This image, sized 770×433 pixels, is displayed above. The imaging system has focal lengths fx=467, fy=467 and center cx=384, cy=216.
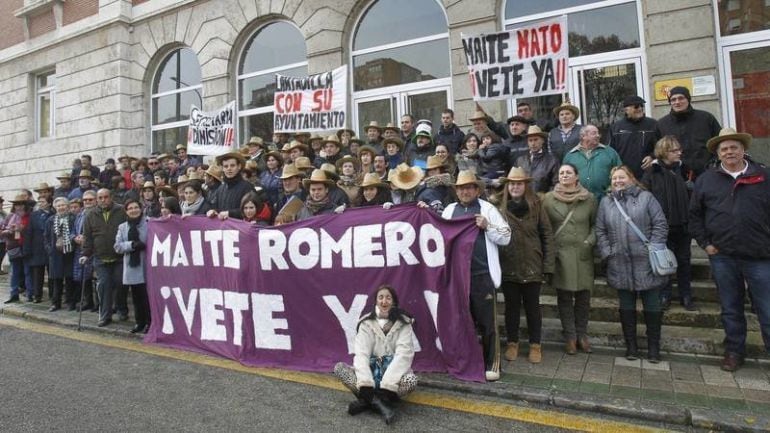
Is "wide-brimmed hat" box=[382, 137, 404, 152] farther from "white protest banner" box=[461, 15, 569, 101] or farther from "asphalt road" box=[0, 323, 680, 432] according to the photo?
"asphalt road" box=[0, 323, 680, 432]

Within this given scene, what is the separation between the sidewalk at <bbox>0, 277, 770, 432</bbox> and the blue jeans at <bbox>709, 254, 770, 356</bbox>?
0.27 metres

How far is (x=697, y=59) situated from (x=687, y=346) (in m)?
5.25

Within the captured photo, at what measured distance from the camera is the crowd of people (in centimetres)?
424

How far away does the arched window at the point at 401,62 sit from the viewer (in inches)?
389

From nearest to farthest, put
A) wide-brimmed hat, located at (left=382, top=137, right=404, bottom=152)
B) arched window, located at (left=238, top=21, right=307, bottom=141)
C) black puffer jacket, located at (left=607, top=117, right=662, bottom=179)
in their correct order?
black puffer jacket, located at (left=607, top=117, right=662, bottom=179) → wide-brimmed hat, located at (left=382, top=137, right=404, bottom=152) → arched window, located at (left=238, top=21, right=307, bottom=141)

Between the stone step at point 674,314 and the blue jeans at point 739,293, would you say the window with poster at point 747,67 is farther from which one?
the blue jeans at point 739,293

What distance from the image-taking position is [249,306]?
516 cm

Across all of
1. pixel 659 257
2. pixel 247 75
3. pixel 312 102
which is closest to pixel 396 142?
pixel 312 102

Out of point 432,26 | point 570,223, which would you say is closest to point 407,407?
point 570,223

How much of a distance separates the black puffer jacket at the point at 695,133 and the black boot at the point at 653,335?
218 centimetres

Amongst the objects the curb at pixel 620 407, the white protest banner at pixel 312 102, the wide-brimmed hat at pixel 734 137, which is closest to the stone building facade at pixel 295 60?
the white protest banner at pixel 312 102

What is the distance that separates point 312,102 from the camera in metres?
9.61

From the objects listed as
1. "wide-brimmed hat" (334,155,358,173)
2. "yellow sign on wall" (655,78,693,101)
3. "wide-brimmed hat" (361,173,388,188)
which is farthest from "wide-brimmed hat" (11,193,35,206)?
"yellow sign on wall" (655,78,693,101)

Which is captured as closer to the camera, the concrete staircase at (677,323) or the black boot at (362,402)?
the black boot at (362,402)
